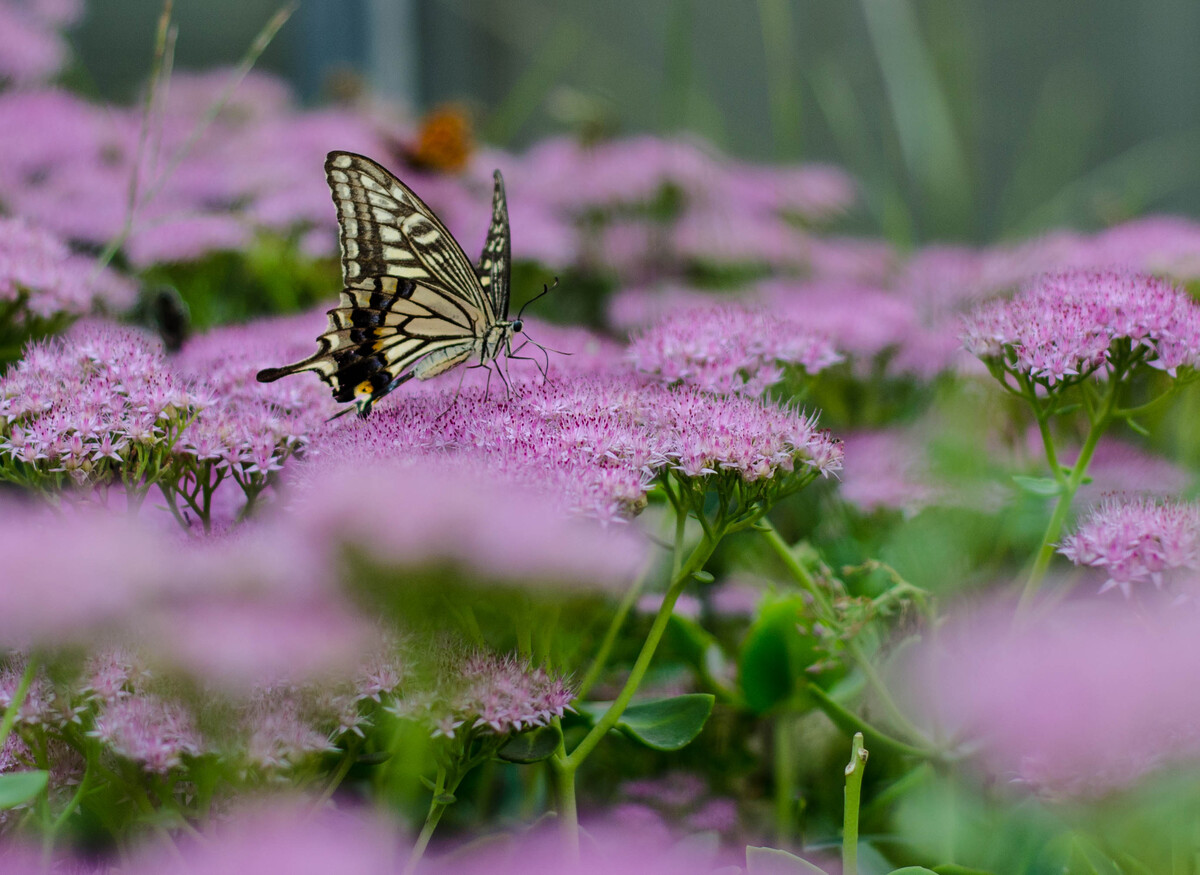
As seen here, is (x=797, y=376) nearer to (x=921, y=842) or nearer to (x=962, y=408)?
(x=962, y=408)

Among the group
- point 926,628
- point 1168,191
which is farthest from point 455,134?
point 1168,191

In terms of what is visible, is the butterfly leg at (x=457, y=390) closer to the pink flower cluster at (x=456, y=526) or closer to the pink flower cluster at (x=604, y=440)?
the pink flower cluster at (x=604, y=440)

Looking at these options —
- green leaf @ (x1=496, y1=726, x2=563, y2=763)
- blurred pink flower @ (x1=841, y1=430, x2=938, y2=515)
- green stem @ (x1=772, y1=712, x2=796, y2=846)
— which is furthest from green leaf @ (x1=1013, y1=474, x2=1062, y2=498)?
green leaf @ (x1=496, y1=726, x2=563, y2=763)

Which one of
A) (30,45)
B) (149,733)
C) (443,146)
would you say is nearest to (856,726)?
(149,733)

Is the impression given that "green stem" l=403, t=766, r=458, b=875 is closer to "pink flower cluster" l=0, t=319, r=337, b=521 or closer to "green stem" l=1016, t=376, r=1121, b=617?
"pink flower cluster" l=0, t=319, r=337, b=521

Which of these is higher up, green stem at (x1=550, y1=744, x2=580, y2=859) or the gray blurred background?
the gray blurred background

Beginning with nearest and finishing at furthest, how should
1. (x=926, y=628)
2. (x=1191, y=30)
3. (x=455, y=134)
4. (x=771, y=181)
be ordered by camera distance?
(x=926, y=628) < (x=455, y=134) < (x=771, y=181) < (x=1191, y=30)

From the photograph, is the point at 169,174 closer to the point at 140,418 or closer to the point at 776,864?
the point at 140,418
